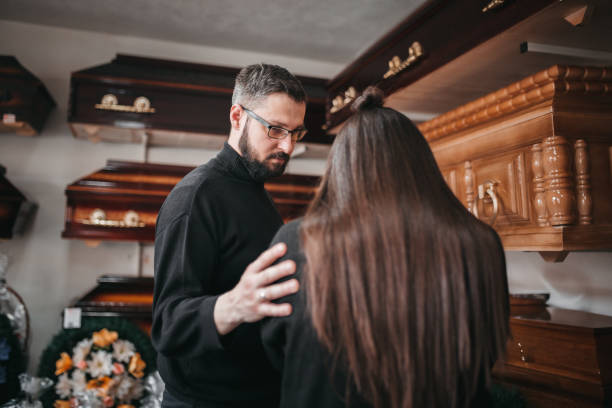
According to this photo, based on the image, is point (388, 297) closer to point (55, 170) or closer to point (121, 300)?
point (121, 300)

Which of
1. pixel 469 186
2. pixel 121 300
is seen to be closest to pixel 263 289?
pixel 469 186

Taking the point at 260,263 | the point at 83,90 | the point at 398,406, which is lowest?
the point at 398,406

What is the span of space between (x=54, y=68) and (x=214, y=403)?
3562mm

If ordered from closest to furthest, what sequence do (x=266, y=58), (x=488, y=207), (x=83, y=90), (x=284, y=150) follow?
(x=284, y=150) → (x=488, y=207) → (x=83, y=90) → (x=266, y=58)

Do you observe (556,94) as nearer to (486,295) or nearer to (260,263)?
(486,295)

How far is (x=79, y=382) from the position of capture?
2586 mm

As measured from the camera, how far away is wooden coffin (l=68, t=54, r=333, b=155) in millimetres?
3215

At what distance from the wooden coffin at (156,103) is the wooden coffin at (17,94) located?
282mm

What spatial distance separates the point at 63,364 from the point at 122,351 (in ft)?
1.04

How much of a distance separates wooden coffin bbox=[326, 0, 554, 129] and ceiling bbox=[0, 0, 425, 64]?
1127 mm

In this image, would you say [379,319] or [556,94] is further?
[556,94]

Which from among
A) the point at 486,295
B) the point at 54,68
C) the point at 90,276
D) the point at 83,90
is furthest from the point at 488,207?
the point at 54,68

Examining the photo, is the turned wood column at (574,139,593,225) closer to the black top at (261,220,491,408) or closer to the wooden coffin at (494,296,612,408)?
the wooden coffin at (494,296,612,408)

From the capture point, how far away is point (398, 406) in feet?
2.50
